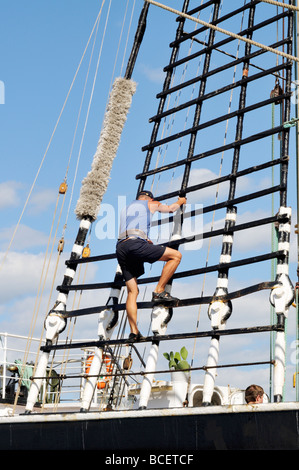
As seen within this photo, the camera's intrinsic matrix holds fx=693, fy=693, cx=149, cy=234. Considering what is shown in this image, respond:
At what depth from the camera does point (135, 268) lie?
7.56m

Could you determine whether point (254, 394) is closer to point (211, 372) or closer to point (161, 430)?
point (211, 372)

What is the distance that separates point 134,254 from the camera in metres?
7.38

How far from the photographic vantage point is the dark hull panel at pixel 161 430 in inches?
210

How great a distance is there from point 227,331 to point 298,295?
214 cm

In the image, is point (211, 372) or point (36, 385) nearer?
point (211, 372)

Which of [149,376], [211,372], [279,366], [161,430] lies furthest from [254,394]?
[149,376]

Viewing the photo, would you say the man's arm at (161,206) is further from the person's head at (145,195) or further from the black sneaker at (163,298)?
the black sneaker at (163,298)

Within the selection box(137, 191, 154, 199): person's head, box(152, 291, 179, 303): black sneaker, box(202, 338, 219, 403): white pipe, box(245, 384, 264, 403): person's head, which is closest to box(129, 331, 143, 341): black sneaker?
box(152, 291, 179, 303): black sneaker

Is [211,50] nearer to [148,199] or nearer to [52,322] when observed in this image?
[148,199]

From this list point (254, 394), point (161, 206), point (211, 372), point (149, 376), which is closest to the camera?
point (254, 394)

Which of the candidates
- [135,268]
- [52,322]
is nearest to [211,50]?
[135,268]

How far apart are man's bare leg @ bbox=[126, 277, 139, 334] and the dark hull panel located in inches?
43.7

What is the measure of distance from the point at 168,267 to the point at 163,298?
34 cm

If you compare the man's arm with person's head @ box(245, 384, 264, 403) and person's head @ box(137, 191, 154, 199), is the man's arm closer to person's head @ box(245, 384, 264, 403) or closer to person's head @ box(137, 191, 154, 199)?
person's head @ box(137, 191, 154, 199)
